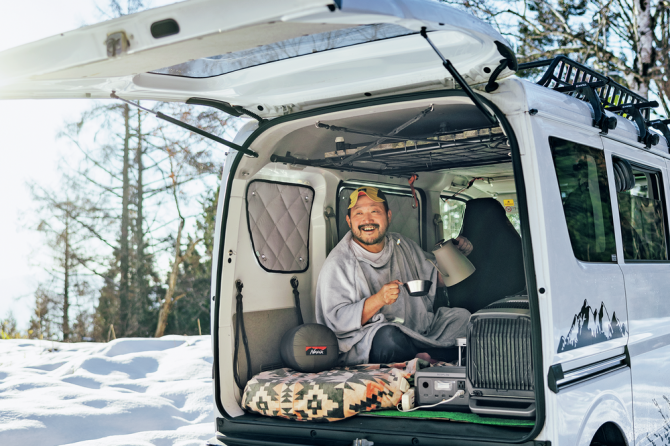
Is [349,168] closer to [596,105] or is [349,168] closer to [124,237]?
[596,105]

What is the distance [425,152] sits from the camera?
4.73 meters

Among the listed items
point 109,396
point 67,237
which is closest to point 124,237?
point 67,237

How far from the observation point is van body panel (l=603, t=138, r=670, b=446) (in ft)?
11.3

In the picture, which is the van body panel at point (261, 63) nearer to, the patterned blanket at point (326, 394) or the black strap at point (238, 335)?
the black strap at point (238, 335)

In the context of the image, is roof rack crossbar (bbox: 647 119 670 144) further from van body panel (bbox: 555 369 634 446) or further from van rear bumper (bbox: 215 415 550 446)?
van rear bumper (bbox: 215 415 550 446)

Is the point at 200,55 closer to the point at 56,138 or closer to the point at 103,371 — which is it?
the point at 103,371

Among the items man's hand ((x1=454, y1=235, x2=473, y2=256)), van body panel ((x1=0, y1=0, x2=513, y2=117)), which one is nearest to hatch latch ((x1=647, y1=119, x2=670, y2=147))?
man's hand ((x1=454, y1=235, x2=473, y2=256))

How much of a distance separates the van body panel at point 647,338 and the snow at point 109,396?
3371 millimetres

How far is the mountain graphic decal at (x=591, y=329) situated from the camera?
2.83 meters

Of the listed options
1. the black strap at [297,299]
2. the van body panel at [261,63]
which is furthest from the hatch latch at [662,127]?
the black strap at [297,299]

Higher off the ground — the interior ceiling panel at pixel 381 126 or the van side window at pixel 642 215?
the interior ceiling panel at pixel 381 126

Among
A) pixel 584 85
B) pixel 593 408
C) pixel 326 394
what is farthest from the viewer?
pixel 584 85

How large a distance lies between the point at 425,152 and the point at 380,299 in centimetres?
118

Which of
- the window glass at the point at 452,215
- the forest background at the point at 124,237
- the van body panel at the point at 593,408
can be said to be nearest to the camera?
the van body panel at the point at 593,408
